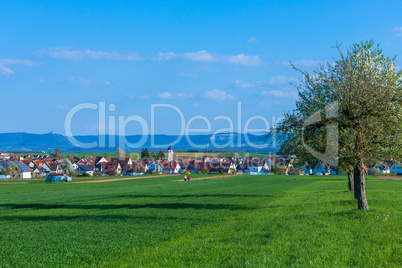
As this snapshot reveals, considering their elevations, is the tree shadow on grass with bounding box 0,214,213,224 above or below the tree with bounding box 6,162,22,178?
above

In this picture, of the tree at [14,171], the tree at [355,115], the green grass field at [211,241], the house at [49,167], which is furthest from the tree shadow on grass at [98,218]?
the house at [49,167]

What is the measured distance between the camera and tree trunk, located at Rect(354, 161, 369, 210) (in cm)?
2400

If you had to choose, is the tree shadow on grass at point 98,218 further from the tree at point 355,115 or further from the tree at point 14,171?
the tree at point 14,171

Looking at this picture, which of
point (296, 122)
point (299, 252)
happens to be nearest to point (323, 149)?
point (296, 122)

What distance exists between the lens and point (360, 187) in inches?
958

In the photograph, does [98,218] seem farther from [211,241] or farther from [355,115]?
[355,115]

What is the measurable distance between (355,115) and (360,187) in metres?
4.95

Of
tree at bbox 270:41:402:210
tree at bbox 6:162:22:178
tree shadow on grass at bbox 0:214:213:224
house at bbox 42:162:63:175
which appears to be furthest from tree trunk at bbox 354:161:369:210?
house at bbox 42:162:63:175

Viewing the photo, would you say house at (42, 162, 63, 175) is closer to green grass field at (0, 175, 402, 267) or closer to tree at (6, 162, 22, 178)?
tree at (6, 162, 22, 178)

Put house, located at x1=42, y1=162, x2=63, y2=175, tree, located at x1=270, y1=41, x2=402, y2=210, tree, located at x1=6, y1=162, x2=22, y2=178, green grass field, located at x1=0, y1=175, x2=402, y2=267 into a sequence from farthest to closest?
house, located at x1=42, y1=162, x2=63, y2=175
tree, located at x1=6, y1=162, x2=22, y2=178
tree, located at x1=270, y1=41, x2=402, y2=210
green grass field, located at x1=0, y1=175, x2=402, y2=267

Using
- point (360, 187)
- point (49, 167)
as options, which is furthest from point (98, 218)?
point (49, 167)

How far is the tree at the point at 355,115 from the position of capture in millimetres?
23344

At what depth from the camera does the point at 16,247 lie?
54.2 feet

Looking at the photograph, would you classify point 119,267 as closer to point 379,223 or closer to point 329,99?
point 379,223
